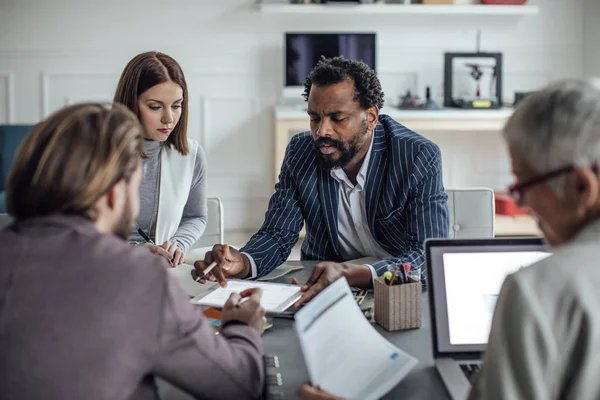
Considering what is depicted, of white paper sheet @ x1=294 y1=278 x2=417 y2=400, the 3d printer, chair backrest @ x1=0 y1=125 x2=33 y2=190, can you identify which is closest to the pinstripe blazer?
white paper sheet @ x1=294 y1=278 x2=417 y2=400

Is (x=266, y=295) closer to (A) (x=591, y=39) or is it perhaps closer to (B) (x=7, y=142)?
(B) (x=7, y=142)

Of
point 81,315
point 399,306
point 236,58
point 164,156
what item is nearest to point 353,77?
point 164,156

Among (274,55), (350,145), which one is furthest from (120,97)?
(274,55)

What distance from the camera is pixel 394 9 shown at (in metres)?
4.98

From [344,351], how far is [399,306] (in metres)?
0.32

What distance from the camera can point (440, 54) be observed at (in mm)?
5258

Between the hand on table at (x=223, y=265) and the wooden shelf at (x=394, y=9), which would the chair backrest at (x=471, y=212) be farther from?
the wooden shelf at (x=394, y=9)

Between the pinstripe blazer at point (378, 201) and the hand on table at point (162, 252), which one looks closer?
the hand on table at point (162, 252)

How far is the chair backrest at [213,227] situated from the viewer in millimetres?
2500

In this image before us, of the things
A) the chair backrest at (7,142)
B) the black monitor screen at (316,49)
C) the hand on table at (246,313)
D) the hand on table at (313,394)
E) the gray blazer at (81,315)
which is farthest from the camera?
the black monitor screen at (316,49)

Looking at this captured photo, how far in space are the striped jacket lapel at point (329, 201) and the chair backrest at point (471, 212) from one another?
37cm

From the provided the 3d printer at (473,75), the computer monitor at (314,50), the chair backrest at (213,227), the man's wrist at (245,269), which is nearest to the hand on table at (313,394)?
the man's wrist at (245,269)

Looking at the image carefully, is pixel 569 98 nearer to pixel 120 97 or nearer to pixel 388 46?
pixel 120 97

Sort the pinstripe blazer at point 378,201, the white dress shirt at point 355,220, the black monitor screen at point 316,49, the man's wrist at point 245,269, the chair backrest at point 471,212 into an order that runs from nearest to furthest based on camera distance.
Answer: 1. the man's wrist at point 245,269
2. the pinstripe blazer at point 378,201
3. the white dress shirt at point 355,220
4. the chair backrest at point 471,212
5. the black monitor screen at point 316,49
